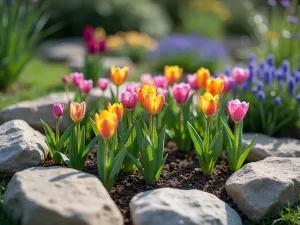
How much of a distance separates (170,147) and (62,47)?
5353 millimetres

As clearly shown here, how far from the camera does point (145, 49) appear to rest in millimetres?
8445

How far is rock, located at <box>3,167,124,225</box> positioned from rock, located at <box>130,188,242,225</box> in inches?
5.7

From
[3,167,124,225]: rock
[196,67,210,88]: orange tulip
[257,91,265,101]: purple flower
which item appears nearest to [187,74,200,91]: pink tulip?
[196,67,210,88]: orange tulip

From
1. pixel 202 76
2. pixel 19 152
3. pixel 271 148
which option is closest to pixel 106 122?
pixel 19 152

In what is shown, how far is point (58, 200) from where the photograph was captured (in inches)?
101

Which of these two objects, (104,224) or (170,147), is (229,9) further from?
(104,224)

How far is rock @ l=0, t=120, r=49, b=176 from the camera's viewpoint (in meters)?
3.22

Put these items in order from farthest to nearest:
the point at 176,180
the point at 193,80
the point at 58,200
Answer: the point at 193,80
the point at 176,180
the point at 58,200

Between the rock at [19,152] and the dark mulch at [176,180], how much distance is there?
336 millimetres

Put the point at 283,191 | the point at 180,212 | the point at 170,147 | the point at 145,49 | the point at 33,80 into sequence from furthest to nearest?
the point at 145,49 < the point at 33,80 < the point at 170,147 < the point at 283,191 < the point at 180,212

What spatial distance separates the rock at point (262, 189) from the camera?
2982 mm

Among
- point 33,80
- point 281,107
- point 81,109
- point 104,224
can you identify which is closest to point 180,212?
point 104,224

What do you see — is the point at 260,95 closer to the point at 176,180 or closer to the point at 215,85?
the point at 215,85

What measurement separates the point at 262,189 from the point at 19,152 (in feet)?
4.82
